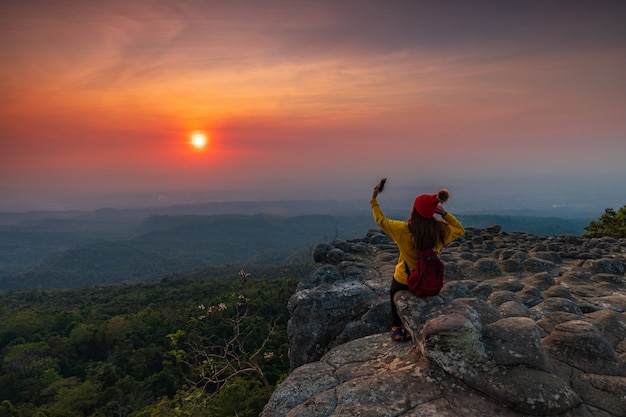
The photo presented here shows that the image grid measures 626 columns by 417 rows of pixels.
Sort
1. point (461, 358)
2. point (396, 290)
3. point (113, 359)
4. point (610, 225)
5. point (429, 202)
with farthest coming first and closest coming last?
1. point (113, 359)
2. point (610, 225)
3. point (396, 290)
4. point (429, 202)
5. point (461, 358)

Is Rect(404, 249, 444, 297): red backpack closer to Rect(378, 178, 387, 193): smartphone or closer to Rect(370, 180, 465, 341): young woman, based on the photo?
Rect(370, 180, 465, 341): young woman

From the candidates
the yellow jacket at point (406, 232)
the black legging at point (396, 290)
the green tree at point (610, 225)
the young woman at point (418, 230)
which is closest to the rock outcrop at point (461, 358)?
the black legging at point (396, 290)

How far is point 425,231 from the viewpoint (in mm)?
6133

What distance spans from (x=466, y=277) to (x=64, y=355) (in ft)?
237

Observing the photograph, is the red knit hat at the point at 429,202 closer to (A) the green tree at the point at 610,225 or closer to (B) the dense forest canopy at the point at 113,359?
(B) the dense forest canopy at the point at 113,359

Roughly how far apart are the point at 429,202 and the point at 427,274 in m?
1.40

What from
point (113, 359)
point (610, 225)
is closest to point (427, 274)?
point (610, 225)

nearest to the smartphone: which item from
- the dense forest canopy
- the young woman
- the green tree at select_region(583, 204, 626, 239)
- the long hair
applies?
the young woman

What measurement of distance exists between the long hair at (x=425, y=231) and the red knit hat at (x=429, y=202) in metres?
0.12

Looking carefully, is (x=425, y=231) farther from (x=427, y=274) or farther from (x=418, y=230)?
(x=427, y=274)

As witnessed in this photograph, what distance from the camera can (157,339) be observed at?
63812 mm

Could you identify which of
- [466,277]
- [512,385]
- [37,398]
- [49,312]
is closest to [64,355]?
[37,398]

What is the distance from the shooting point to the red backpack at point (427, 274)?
6324 mm

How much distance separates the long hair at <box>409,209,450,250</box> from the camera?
20.1 ft
